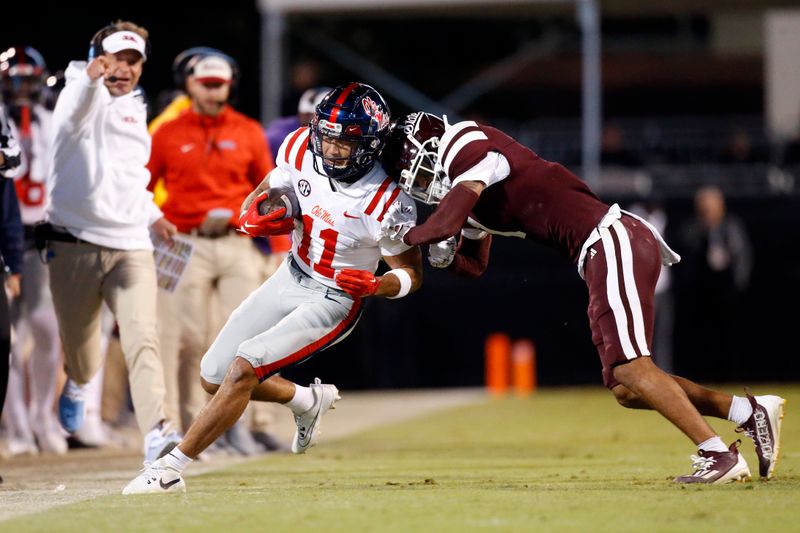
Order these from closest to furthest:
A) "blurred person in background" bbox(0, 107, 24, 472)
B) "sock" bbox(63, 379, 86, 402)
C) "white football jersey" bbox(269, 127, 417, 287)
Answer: "white football jersey" bbox(269, 127, 417, 287)
"blurred person in background" bbox(0, 107, 24, 472)
"sock" bbox(63, 379, 86, 402)

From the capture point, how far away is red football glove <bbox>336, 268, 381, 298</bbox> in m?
6.37

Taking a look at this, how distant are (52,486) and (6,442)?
8.66 feet

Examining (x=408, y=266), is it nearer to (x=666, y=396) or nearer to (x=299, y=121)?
(x=666, y=396)

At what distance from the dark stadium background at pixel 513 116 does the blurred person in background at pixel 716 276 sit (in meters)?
0.06

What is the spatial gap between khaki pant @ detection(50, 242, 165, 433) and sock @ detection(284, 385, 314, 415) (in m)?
→ 1.10

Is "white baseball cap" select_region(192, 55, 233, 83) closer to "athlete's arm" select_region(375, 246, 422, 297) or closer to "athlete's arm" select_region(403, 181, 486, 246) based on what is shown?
"athlete's arm" select_region(375, 246, 422, 297)

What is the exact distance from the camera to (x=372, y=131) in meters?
6.68

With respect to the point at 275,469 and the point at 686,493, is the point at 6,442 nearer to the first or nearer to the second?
the point at 275,469

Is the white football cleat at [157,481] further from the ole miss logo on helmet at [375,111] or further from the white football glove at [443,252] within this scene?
the ole miss logo on helmet at [375,111]

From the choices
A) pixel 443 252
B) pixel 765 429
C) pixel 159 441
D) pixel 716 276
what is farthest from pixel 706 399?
pixel 716 276

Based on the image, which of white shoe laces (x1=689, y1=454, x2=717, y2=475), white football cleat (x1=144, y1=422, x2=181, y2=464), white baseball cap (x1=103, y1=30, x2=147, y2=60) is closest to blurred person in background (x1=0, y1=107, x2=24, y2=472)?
white baseball cap (x1=103, y1=30, x2=147, y2=60)

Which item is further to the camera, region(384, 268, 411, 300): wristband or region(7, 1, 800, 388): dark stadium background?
region(7, 1, 800, 388): dark stadium background

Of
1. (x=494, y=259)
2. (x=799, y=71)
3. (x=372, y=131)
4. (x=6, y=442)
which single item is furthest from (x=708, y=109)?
(x=372, y=131)

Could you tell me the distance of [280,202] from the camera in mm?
6750
